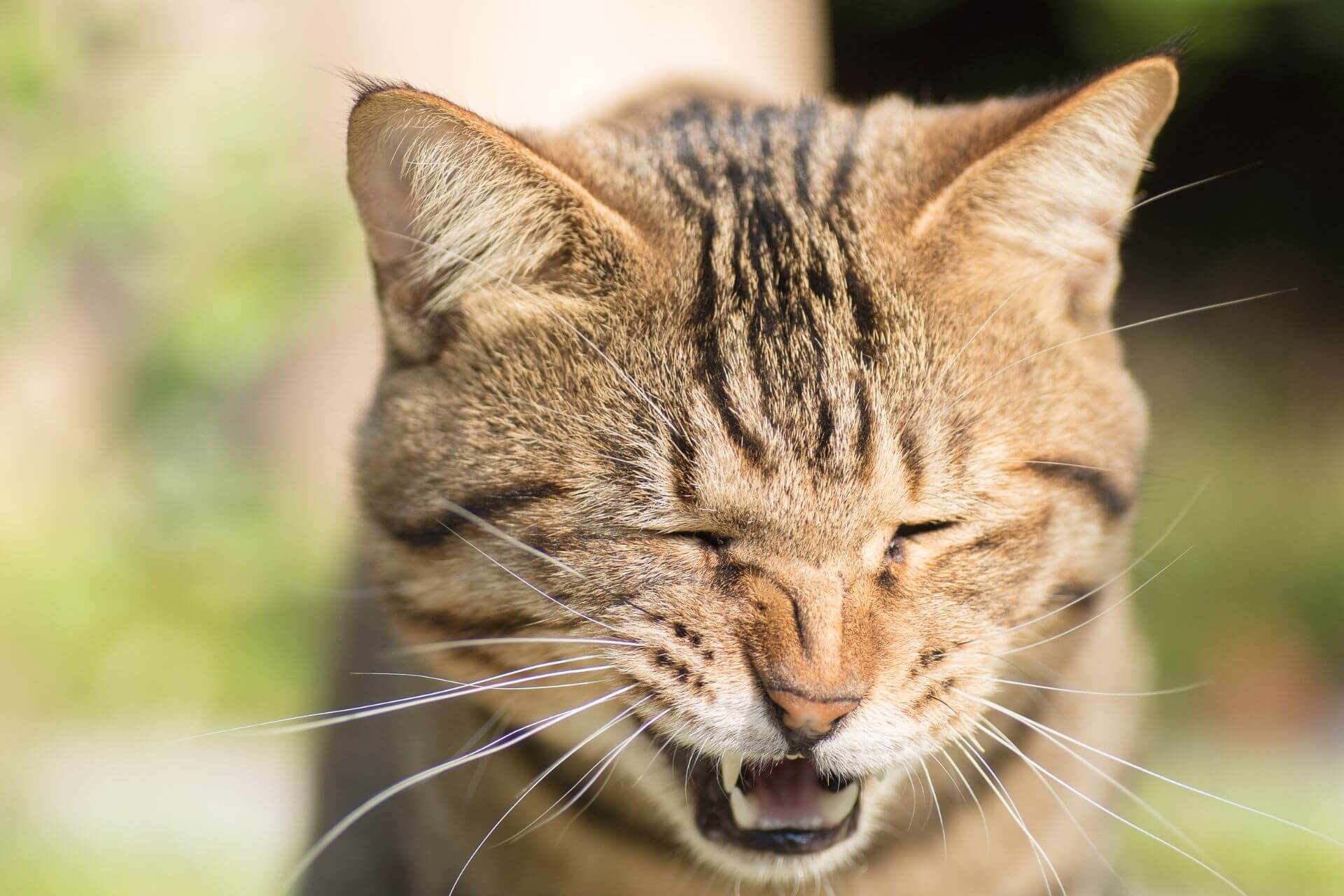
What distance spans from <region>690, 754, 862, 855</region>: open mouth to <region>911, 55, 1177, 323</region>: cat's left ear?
569mm

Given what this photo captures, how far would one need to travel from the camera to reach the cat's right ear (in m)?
1.19

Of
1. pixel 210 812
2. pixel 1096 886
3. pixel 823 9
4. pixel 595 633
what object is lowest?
pixel 210 812

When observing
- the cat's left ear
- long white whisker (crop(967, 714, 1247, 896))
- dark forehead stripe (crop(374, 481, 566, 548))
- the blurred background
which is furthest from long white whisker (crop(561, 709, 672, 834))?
the blurred background

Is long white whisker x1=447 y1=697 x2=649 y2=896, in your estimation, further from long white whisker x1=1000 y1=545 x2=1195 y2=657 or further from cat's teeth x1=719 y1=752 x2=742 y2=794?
long white whisker x1=1000 y1=545 x2=1195 y2=657

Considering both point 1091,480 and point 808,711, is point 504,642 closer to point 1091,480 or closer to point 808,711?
point 808,711

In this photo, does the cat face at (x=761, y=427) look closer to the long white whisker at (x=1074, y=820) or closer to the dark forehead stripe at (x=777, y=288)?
the dark forehead stripe at (x=777, y=288)

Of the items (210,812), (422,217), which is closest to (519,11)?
(422,217)

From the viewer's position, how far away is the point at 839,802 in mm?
1250

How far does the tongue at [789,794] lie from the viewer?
1228mm

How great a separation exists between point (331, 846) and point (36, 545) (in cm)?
143

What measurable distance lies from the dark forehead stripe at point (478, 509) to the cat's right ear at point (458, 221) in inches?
7.6

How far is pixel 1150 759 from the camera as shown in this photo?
1832 mm

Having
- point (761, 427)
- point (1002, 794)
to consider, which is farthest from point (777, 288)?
point (1002, 794)

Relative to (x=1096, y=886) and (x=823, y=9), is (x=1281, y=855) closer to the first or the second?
(x=1096, y=886)
